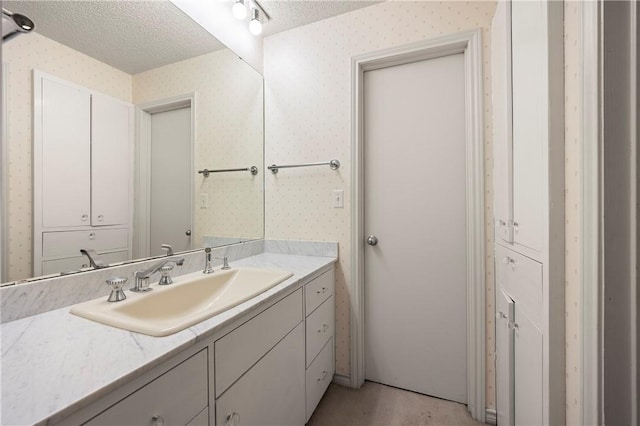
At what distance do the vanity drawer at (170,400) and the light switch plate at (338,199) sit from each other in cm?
120

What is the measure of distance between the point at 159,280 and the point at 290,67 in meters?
1.57

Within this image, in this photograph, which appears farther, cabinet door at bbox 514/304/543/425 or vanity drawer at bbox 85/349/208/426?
cabinet door at bbox 514/304/543/425

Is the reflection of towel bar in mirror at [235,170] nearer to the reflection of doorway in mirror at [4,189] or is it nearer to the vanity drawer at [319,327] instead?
the reflection of doorway in mirror at [4,189]

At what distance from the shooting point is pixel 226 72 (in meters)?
1.70

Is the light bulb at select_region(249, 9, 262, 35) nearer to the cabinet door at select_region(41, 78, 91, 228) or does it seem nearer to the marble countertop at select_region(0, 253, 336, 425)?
the cabinet door at select_region(41, 78, 91, 228)

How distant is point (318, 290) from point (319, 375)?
17.8 inches

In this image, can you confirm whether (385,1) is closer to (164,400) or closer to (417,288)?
(417,288)

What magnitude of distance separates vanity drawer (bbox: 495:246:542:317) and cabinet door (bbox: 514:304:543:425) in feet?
0.20

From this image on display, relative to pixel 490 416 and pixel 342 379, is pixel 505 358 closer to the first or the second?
pixel 490 416

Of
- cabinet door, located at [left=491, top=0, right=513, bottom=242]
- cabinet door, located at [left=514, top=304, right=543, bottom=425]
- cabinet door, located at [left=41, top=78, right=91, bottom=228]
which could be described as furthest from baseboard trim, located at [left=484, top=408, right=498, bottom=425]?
cabinet door, located at [left=41, top=78, right=91, bottom=228]

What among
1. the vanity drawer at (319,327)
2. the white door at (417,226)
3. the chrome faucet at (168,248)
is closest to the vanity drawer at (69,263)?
the chrome faucet at (168,248)

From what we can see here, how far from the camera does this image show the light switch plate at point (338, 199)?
1.80 metres

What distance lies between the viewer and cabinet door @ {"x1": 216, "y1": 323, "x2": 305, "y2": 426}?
0.87m

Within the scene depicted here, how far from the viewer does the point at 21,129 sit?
86cm
